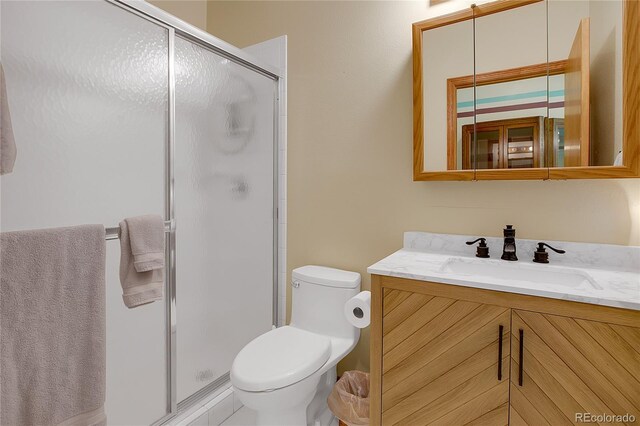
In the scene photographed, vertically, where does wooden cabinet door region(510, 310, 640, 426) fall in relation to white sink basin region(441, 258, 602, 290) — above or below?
below

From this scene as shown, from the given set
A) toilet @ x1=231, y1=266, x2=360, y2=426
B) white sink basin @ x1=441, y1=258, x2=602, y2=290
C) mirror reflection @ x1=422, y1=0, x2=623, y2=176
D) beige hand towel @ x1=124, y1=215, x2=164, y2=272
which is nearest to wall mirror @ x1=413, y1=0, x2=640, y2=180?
mirror reflection @ x1=422, y1=0, x2=623, y2=176

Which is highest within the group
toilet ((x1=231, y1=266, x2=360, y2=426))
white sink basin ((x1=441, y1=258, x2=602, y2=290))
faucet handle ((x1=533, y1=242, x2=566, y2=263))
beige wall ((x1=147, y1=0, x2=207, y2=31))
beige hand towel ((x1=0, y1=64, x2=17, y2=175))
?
beige wall ((x1=147, y1=0, x2=207, y2=31))

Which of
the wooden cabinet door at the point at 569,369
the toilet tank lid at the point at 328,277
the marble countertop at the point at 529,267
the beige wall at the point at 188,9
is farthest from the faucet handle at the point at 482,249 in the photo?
the beige wall at the point at 188,9

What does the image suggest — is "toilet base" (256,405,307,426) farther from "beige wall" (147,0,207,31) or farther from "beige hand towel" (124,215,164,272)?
"beige wall" (147,0,207,31)

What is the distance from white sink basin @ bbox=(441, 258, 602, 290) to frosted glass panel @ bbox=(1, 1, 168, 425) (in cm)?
126

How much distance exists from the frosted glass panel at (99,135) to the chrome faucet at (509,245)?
1422 mm

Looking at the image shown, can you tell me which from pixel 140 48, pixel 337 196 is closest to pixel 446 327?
pixel 337 196

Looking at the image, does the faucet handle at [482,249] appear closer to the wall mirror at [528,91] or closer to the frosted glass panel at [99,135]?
the wall mirror at [528,91]

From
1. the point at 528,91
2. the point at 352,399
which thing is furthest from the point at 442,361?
the point at 528,91

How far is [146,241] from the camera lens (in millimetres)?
1143

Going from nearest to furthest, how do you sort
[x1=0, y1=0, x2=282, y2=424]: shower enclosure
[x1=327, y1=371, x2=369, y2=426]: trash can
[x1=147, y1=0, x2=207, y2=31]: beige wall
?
[x1=0, y1=0, x2=282, y2=424]: shower enclosure < [x1=327, y1=371, x2=369, y2=426]: trash can < [x1=147, y1=0, x2=207, y2=31]: beige wall

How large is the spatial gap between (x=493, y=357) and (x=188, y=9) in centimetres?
253

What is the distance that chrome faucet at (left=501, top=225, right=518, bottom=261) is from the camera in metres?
1.37

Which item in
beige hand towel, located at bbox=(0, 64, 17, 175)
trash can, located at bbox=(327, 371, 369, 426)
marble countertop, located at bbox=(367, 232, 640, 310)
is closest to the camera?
beige hand towel, located at bbox=(0, 64, 17, 175)
